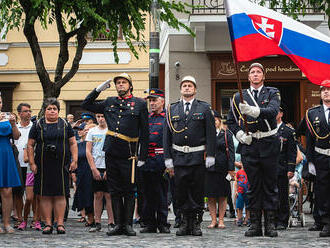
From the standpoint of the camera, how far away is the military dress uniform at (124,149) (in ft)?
29.9

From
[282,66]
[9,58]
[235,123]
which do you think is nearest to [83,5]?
[235,123]

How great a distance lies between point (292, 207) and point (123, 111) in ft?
12.5

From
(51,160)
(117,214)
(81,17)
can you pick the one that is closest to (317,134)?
(117,214)

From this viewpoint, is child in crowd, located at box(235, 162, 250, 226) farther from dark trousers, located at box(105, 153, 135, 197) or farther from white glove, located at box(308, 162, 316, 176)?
dark trousers, located at box(105, 153, 135, 197)

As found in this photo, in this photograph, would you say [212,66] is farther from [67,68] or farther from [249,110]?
[249,110]

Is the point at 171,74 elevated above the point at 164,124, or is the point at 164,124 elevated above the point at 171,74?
the point at 171,74

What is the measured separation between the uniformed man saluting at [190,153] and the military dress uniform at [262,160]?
0.47 meters

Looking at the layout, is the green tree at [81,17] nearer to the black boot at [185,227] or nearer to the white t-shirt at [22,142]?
the white t-shirt at [22,142]

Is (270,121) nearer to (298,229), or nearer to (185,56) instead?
(298,229)

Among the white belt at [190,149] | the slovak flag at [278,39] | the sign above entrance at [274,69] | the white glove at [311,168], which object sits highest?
the sign above entrance at [274,69]

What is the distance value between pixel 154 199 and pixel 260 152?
1807 millimetres

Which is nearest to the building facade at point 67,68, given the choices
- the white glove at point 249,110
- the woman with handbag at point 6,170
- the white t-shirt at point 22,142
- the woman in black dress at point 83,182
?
the woman in black dress at point 83,182

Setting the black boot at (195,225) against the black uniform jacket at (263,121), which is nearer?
the black uniform jacket at (263,121)

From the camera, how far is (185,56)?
18.8 metres
